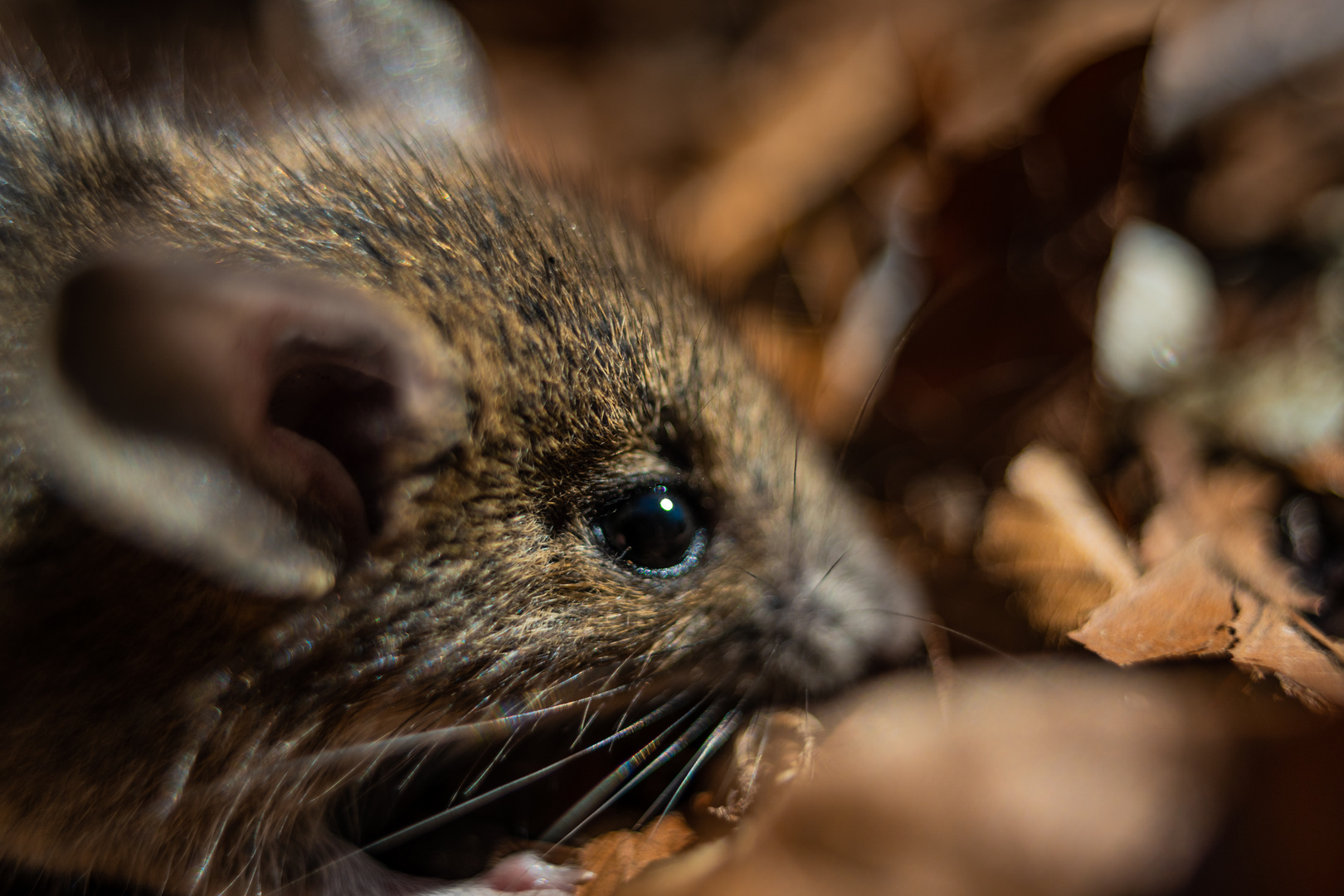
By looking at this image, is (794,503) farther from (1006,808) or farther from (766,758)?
(1006,808)

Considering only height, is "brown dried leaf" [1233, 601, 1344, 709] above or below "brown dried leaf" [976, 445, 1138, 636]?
below

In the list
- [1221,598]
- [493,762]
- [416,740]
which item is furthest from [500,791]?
[1221,598]

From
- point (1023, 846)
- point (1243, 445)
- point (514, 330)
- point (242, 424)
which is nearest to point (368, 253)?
point (514, 330)

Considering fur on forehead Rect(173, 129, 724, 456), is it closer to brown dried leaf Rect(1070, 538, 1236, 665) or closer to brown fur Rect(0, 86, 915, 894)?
brown fur Rect(0, 86, 915, 894)

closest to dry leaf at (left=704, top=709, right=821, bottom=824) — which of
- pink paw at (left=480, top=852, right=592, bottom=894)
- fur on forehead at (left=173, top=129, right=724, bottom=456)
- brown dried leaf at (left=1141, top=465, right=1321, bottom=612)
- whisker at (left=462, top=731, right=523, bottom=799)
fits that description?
pink paw at (left=480, top=852, right=592, bottom=894)

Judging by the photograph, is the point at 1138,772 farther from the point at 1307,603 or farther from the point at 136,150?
the point at 136,150

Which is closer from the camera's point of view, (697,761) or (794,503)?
(697,761)

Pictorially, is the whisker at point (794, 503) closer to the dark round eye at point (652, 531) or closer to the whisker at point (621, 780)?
the dark round eye at point (652, 531)
